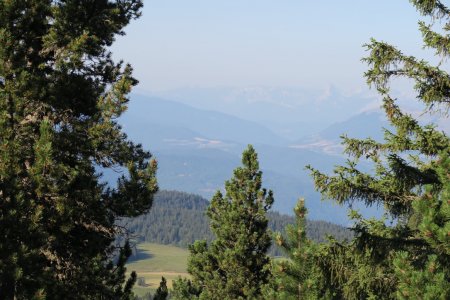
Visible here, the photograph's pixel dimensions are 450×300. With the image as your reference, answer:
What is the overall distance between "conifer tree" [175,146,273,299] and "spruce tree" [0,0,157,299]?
10.1 meters

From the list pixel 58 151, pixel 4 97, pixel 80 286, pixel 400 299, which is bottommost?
pixel 80 286

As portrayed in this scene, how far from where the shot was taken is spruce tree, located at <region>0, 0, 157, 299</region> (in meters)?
8.81

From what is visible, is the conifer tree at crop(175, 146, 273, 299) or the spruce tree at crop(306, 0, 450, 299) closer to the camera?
the spruce tree at crop(306, 0, 450, 299)

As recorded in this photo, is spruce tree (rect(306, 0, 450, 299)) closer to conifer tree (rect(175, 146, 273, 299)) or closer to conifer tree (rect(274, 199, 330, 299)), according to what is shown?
conifer tree (rect(274, 199, 330, 299))

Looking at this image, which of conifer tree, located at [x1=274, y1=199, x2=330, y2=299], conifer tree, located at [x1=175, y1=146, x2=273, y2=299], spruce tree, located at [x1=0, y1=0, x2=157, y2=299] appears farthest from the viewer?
Result: conifer tree, located at [x1=175, y1=146, x2=273, y2=299]

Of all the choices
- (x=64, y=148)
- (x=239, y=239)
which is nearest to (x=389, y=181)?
(x=64, y=148)

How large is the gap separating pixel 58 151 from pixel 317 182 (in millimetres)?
5324

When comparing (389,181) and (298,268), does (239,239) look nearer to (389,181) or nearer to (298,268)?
(389,181)

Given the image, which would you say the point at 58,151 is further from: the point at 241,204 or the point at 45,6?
the point at 241,204

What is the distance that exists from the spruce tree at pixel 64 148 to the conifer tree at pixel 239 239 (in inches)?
399

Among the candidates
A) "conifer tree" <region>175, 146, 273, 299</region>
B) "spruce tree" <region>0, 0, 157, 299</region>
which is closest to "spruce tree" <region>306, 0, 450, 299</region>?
"spruce tree" <region>0, 0, 157, 299</region>

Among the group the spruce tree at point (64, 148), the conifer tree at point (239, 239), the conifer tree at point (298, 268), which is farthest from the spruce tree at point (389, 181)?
the conifer tree at point (239, 239)

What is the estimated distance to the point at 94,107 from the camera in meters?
11.7

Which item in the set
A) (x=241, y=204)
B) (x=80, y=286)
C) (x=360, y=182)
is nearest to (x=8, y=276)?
(x=80, y=286)
